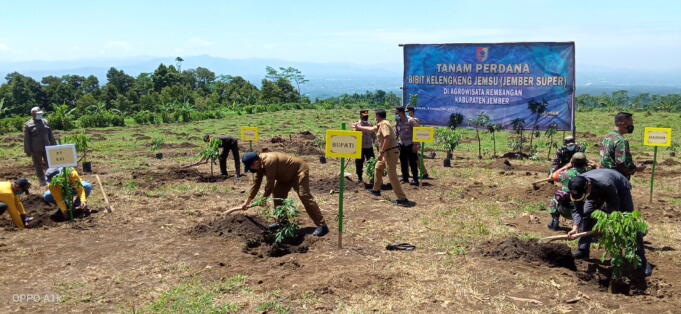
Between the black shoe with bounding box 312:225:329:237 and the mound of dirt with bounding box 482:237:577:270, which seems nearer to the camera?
the mound of dirt with bounding box 482:237:577:270

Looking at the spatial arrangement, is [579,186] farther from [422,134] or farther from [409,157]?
[409,157]

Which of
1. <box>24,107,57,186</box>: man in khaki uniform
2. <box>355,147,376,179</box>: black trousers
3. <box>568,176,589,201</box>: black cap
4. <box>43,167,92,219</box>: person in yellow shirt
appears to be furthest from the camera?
<box>355,147,376,179</box>: black trousers

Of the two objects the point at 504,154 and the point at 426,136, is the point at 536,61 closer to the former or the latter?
the point at 504,154

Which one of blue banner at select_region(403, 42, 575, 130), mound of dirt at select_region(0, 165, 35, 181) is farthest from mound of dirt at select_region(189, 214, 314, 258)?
blue banner at select_region(403, 42, 575, 130)

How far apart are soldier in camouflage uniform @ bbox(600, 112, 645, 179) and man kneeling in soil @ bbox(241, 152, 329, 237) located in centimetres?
418

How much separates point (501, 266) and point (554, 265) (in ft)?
2.17

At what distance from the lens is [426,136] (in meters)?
11.1

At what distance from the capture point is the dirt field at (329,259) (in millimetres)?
5562

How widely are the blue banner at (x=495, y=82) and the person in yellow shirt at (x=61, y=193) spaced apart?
31.9 ft

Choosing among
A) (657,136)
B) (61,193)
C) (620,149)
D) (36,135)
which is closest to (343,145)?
(620,149)

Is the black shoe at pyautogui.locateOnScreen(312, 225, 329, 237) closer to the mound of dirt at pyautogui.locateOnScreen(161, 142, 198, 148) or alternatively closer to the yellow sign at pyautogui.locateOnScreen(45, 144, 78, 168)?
the yellow sign at pyautogui.locateOnScreen(45, 144, 78, 168)

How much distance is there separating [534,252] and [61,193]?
7.37m

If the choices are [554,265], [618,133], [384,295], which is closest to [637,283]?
[554,265]

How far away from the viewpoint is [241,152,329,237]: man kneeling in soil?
7.33 metres
